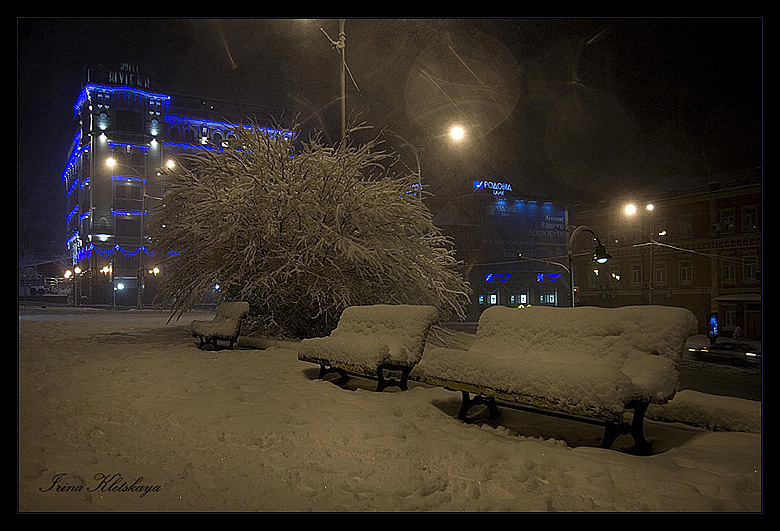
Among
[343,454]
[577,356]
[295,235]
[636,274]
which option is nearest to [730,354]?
[636,274]

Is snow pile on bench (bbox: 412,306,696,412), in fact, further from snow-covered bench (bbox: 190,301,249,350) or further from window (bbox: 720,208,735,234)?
window (bbox: 720,208,735,234)

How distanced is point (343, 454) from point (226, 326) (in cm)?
712

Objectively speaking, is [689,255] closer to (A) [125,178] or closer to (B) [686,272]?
(B) [686,272]

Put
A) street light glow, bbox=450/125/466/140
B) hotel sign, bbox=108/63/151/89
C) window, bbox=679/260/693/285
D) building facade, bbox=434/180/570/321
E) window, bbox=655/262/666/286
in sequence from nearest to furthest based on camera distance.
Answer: street light glow, bbox=450/125/466/140 → window, bbox=679/260/693/285 → window, bbox=655/262/666/286 → building facade, bbox=434/180/570/321 → hotel sign, bbox=108/63/151/89

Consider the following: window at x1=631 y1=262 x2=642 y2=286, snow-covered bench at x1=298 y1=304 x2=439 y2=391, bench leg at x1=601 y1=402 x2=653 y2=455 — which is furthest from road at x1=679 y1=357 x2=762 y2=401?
window at x1=631 y1=262 x2=642 y2=286

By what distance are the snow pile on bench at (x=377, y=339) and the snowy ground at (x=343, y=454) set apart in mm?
443

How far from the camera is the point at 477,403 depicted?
17.9 ft

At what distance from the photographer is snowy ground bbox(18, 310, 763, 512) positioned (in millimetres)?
3207

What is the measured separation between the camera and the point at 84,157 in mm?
63344

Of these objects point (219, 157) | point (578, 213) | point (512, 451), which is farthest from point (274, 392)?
point (578, 213)

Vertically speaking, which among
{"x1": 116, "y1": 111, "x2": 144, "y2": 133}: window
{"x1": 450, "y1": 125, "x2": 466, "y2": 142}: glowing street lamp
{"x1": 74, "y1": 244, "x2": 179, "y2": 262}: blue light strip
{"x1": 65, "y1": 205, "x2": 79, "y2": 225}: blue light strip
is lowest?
{"x1": 74, "y1": 244, "x2": 179, "y2": 262}: blue light strip

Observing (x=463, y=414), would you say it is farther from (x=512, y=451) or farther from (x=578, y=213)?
(x=578, y=213)

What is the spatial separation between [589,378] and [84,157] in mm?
72357

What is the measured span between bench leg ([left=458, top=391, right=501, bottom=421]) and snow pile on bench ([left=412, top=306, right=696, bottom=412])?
0.31 m
